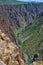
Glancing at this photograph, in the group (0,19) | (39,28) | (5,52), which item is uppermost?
(5,52)

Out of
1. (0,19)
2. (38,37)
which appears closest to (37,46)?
(38,37)

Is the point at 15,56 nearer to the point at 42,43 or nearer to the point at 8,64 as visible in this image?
the point at 8,64

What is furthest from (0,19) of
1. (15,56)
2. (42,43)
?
(15,56)

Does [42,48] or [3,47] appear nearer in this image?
[3,47]

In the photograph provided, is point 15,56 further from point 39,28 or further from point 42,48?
point 39,28

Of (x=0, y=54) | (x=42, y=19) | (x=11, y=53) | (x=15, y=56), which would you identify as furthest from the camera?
(x=42, y=19)

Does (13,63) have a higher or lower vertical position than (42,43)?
higher

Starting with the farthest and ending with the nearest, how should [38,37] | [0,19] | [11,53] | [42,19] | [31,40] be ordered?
1. [42,19]
2. [38,37]
3. [31,40]
4. [0,19]
5. [11,53]

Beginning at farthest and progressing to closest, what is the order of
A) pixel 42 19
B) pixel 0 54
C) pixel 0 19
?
1. pixel 42 19
2. pixel 0 19
3. pixel 0 54

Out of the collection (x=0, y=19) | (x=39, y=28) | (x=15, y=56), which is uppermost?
(x=15, y=56)
